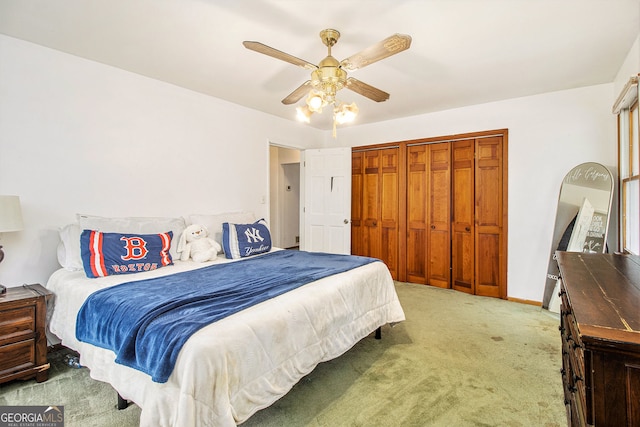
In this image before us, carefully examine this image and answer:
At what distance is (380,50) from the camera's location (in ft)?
5.93

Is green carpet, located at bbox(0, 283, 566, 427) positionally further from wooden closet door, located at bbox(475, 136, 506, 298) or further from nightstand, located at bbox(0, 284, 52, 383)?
wooden closet door, located at bbox(475, 136, 506, 298)

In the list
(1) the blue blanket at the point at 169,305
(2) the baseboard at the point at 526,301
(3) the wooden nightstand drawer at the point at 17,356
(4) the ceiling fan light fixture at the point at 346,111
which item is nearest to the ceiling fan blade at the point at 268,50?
(4) the ceiling fan light fixture at the point at 346,111

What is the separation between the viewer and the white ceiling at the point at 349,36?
76.0 inches

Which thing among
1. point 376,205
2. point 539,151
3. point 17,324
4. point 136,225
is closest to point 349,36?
point 136,225

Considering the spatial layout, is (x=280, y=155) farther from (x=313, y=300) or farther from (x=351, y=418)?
(x=351, y=418)

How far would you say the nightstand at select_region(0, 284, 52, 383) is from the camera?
75.5 inches

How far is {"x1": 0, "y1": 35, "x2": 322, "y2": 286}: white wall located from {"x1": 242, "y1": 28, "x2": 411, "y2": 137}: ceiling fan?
5.23 feet

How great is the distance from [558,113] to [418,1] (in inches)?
103

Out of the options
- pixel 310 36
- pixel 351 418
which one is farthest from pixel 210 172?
pixel 351 418

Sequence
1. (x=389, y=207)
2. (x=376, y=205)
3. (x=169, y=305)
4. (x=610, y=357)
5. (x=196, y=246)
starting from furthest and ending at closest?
1. (x=376, y=205)
2. (x=389, y=207)
3. (x=196, y=246)
4. (x=169, y=305)
5. (x=610, y=357)

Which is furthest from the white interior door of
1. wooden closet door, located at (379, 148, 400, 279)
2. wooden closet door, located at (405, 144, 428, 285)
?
wooden closet door, located at (405, 144, 428, 285)

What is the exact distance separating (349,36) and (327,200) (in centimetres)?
278

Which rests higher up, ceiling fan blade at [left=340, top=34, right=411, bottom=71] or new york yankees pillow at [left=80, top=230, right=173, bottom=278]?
ceiling fan blade at [left=340, top=34, right=411, bottom=71]

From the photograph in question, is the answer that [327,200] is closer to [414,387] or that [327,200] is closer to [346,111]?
[346,111]
